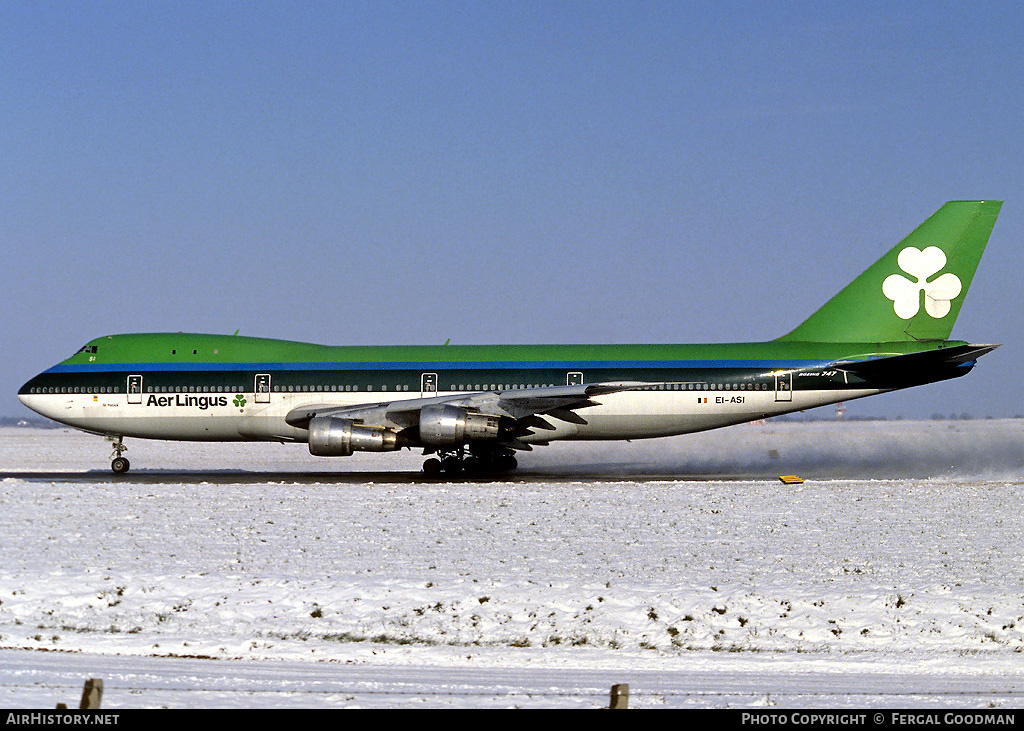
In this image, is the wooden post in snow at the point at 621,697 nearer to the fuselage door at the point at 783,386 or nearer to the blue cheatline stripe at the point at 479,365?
the blue cheatline stripe at the point at 479,365

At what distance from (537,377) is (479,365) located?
1.73 m

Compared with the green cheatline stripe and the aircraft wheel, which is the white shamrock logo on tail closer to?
the green cheatline stripe

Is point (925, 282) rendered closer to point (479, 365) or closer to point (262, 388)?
point (479, 365)

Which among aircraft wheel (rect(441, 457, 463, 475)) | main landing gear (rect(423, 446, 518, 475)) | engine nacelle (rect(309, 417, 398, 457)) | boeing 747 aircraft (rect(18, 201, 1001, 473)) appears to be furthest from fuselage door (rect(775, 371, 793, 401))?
engine nacelle (rect(309, 417, 398, 457))

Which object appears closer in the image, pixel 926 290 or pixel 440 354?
pixel 926 290

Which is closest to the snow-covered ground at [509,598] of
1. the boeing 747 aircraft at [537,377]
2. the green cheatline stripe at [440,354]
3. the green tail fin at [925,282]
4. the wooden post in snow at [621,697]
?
the wooden post in snow at [621,697]

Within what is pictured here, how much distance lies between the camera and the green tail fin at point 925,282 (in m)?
26.9

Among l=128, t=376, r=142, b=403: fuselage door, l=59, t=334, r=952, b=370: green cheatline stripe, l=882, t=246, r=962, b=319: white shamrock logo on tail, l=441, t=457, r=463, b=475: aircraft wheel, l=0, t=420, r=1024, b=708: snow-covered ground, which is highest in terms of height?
l=882, t=246, r=962, b=319: white shamrock logo on tail

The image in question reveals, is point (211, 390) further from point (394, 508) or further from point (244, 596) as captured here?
point (244, 596)

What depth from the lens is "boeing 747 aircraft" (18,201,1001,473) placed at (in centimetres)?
2595

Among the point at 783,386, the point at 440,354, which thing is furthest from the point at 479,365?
the point at 783,386

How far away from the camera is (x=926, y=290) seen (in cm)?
2691

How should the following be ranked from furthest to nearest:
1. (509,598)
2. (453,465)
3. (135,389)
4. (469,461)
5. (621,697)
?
1. (135,389)
2. (469,461)
3. (453,465)
4. (509,598)
5. (621,697)

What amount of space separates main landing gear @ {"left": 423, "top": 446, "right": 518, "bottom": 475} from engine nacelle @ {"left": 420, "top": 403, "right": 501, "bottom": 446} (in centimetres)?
126
